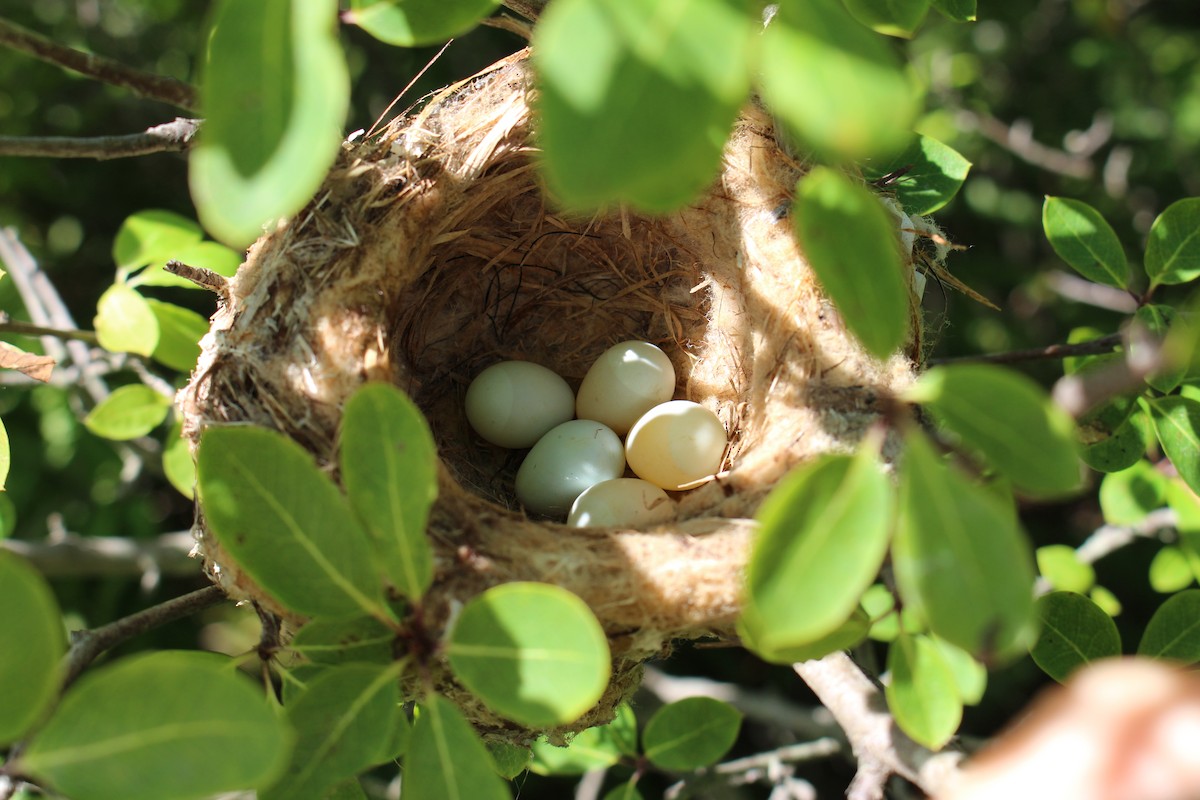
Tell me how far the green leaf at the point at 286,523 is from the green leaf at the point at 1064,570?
1.21m

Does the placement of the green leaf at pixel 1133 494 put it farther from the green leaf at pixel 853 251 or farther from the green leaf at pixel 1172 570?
the green leaf at pixel 853 251

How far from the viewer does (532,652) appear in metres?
0.72

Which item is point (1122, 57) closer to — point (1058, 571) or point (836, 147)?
point (1058, 571)

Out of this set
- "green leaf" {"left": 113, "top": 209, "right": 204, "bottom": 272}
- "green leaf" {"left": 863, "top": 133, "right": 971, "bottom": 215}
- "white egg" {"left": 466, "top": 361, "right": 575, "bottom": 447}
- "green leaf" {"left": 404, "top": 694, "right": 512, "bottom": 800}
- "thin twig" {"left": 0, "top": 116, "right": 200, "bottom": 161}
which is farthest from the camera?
"white egg" {"left": 466, "top": 361, "right": 575, "bottom": 447}

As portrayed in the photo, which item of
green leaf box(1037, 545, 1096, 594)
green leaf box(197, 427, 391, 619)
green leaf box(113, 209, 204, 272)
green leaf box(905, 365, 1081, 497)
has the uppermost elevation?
green leaf box(905, 365, 1081, 497)

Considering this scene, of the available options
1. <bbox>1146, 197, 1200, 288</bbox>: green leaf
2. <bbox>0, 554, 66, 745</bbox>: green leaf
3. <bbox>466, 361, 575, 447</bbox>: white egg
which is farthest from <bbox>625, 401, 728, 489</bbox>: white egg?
<bbox>0, 554, 66, 745</bbox>: green leaf

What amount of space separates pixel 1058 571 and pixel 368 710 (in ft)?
4.05

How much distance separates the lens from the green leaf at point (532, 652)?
2.25 ft

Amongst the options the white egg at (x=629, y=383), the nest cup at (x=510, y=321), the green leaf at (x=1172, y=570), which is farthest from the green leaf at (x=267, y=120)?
the green leaf at (x=1172, y=570)

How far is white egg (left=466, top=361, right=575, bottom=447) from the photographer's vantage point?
5.55 feet

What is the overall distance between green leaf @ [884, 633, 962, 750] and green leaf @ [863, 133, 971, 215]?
2.25 feet

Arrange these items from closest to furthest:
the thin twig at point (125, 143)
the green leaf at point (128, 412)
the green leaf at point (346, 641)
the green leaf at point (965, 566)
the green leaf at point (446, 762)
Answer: the green leaf at point (965, 566), the green leaf at point (446, 762), the green leaf at point (346, 641), the thin twig at point (125, 143), the green leaf at point (128, 412)

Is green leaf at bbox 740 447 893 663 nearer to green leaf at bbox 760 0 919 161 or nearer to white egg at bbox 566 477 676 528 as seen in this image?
green leaf at bbox 760 0 919 161

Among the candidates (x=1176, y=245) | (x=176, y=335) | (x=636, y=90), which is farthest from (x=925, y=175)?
(x=176, y=335)
